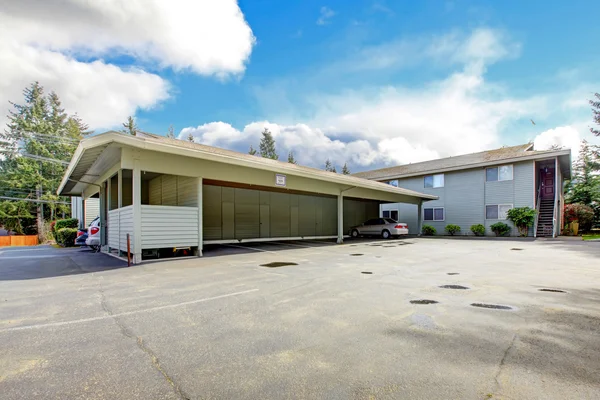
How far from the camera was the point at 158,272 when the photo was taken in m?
7.35

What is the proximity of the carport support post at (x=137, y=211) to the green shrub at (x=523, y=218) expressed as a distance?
859 inches

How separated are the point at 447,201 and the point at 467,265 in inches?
647

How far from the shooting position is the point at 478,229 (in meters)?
20.8

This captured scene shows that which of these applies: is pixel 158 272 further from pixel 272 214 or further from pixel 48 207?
pixel 48 207

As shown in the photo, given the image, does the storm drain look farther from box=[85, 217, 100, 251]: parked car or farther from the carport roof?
box=[85, 217, 100, 251]: parked car

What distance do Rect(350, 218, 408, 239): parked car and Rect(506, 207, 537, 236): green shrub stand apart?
22.8 ft

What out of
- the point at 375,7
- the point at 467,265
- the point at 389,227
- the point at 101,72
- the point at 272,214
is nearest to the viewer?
the point at 467,265

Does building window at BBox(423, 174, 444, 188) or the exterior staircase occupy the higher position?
building window at BBox(423, 174, 444, 188)

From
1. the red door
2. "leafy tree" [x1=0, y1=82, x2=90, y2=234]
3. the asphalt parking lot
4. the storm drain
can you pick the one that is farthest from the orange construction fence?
the red door

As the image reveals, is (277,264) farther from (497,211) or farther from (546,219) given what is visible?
(546,219)

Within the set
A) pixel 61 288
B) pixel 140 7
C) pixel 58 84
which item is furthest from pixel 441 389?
pixel 58 84

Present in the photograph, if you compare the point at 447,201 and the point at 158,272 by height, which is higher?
the point at 447,201

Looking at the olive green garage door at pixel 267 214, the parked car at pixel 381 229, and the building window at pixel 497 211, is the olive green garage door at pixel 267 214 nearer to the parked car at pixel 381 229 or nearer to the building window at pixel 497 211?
the parked car at pixel 381 229

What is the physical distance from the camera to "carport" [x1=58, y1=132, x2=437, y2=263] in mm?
8887
